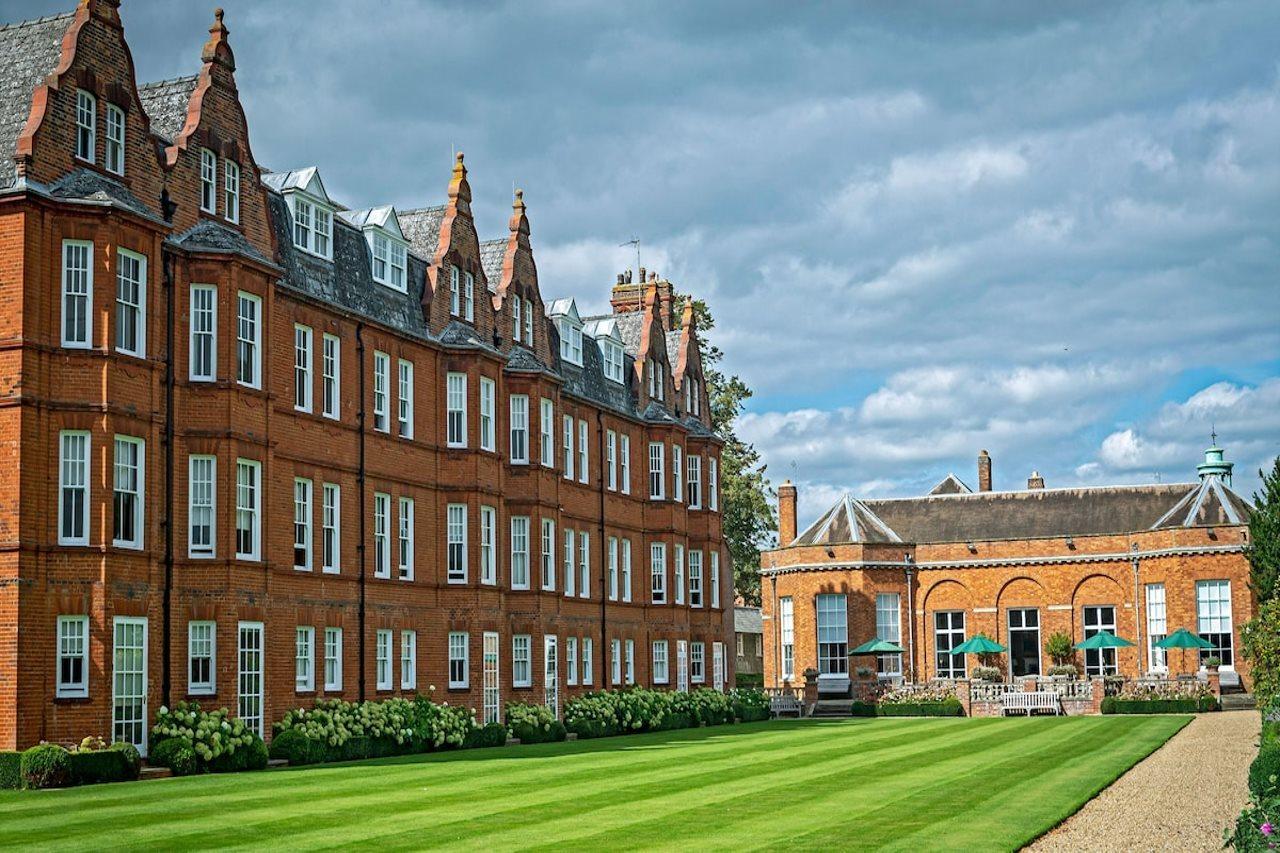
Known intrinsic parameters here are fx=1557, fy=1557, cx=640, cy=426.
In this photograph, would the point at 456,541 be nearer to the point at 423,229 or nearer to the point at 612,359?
the point at 423,229

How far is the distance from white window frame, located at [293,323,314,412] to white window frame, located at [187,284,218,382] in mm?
4048

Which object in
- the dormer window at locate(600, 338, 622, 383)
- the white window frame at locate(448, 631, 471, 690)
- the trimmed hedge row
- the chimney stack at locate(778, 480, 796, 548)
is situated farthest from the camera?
the chimney stack at locate(778, 480, 796, 548)

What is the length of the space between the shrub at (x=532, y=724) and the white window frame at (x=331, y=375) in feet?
33.9

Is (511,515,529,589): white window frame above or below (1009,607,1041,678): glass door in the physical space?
above

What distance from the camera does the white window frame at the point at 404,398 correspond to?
4066cm

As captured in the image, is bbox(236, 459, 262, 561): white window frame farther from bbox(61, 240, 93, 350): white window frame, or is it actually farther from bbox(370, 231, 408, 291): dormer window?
bbox(370, 231, 408, 291): dormer window

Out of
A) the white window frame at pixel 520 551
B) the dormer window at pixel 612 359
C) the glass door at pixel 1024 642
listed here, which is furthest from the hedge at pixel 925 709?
the white window frame at pixel 520 551

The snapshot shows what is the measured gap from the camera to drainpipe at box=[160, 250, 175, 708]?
30.1m

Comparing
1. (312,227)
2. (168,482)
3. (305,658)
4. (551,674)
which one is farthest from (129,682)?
(551,674)

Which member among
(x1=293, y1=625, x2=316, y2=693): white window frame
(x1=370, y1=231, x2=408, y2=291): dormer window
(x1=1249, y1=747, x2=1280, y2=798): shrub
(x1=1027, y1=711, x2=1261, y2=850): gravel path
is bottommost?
(x1=1027, y1=711, x2=1261, y2=850): gravel path

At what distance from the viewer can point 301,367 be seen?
36.3 metres

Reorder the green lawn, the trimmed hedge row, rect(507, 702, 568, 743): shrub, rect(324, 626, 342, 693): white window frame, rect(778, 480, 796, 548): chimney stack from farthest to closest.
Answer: rect(778, 480, 796, 548): chimney stack, the trimmed hedge row, rect(507, 702, 568, 743): shrub, rect(324, 626, 342, 693): white window frame, the green lawn

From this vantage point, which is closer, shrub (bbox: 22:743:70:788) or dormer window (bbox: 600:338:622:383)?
shrub (bbox: 22:743:70:788)

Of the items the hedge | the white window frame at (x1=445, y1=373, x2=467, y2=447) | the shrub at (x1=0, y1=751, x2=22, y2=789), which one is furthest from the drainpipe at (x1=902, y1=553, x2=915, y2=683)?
the shrub at (x1=0, y1=751, x2=22, y2=789)
